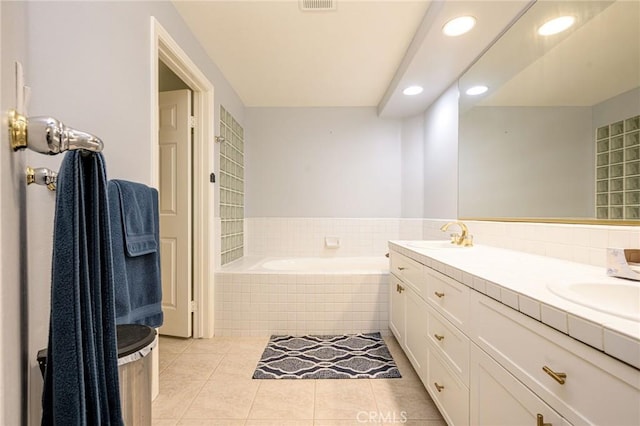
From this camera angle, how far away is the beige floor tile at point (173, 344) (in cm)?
232

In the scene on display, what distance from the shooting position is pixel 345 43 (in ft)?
7.29

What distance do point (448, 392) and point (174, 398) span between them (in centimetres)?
148

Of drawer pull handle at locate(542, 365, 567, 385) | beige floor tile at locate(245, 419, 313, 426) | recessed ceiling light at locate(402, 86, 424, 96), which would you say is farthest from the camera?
recessed ceiling light at locate(402, 86, 424, 96)

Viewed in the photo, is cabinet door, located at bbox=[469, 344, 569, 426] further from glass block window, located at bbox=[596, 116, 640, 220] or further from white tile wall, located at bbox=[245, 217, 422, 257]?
white tile wall, located at bbox=[245, 217, 422, 257]

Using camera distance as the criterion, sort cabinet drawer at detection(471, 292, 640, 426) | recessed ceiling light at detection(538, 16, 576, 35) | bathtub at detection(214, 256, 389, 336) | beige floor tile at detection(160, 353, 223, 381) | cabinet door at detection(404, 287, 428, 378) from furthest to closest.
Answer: bathtub at detection(214, 256, 389, 336)
beige floor tile at detection(160, 353, 223, 381)
cabinet door at detection(404, 287, 428, 378)
recessed ceiling light at detection(538, 16, 576, 35)
cabinet drawer at detection(471, 292, 640, 426)

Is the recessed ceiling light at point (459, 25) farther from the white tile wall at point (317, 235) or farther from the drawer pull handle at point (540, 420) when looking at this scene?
the white tile wall at point (317, 235)

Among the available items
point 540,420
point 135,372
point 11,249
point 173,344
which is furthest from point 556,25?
point 173,344

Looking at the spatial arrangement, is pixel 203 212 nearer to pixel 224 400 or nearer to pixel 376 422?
pixel 224 400

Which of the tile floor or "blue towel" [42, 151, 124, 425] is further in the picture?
the tile floor

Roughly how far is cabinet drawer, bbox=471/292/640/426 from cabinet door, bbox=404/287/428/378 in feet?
2.14

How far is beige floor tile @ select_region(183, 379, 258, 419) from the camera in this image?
157 centimetres

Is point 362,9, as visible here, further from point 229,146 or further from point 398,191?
point 398,191

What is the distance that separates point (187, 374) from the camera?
6.45 ft

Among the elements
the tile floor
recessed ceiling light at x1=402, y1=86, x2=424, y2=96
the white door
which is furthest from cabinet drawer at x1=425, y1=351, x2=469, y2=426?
recessed ceiling light at x1=402, y1=86, x2=424, y2=96
